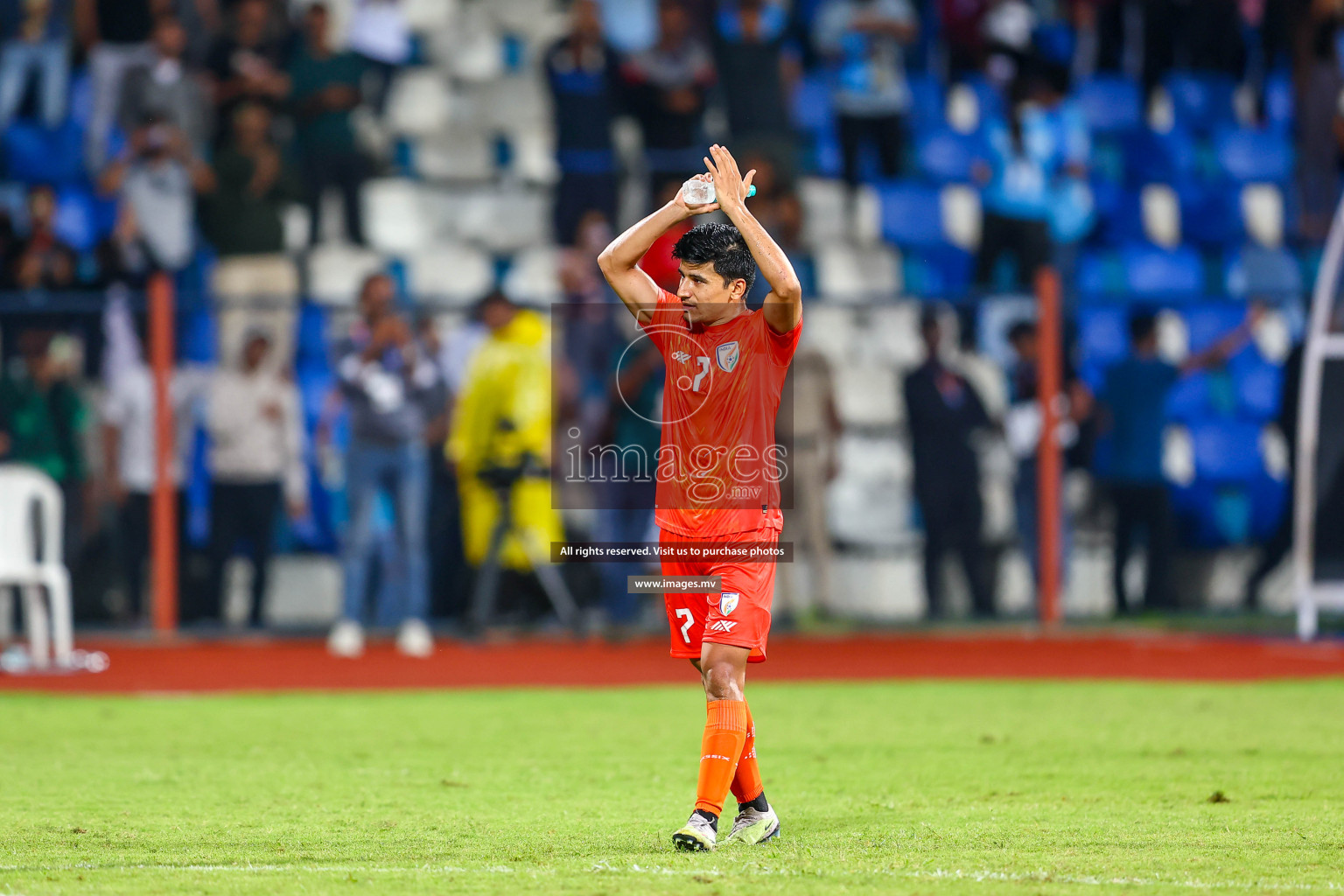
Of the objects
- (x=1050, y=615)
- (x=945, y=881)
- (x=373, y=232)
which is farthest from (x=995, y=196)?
(x=945, y=881)

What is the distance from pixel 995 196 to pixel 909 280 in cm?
120

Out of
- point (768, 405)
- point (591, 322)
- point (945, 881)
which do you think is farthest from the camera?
point (591, 322)

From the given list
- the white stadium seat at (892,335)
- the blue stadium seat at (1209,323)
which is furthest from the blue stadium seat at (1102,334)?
the white stadium seat at (892,335)

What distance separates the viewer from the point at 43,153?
657 inches

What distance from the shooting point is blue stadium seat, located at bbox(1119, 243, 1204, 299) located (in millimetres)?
17250

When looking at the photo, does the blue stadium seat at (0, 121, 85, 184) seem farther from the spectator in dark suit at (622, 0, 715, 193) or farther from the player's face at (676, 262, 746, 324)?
the player's face at (676, 262, 746, 324)

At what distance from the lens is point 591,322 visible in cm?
1405

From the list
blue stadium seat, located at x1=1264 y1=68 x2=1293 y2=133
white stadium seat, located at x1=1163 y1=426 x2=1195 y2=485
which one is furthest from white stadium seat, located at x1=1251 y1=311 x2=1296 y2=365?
blue stadium seat, located at x1=1264 y1=68 x2=1293 y2=133

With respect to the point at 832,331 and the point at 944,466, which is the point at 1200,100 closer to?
the point at 832,331

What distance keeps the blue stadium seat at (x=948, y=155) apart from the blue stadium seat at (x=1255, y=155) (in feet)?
8.44

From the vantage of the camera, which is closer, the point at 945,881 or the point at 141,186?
the point at 945,881

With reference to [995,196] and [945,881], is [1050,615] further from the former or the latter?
[945,881]

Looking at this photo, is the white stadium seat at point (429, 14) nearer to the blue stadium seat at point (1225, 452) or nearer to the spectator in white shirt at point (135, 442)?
the spectator in white shirt at point (135, 442)

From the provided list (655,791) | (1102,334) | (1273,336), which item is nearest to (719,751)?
(655,791)
